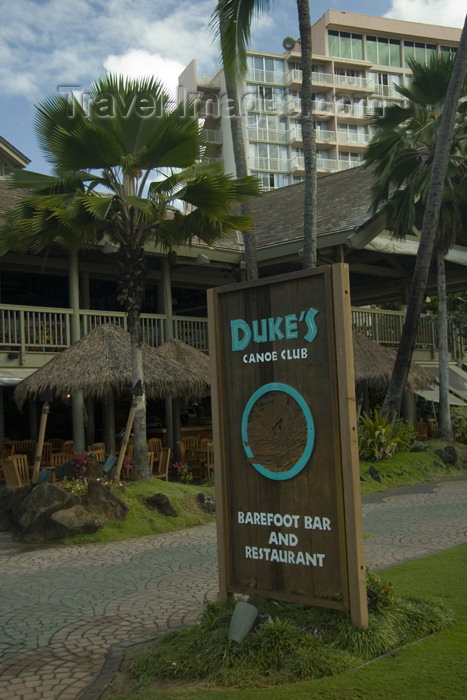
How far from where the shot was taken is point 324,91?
61.2 metres

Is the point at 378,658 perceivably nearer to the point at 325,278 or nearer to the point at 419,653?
the point at 419,653

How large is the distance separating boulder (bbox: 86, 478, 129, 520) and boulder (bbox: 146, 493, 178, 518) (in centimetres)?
68

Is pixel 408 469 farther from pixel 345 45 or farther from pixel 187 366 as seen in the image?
pixel 345 45

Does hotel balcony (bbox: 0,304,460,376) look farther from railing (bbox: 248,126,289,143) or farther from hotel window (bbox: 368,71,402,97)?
hotel window (bbox: 368,71,402,97)

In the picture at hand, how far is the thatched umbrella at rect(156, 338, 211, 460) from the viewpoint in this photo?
15.1m

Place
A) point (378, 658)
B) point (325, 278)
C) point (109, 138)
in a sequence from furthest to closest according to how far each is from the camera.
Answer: point (109, 138) < point (325, 278) < point (378, 658)

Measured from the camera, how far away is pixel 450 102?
1406 centimetres

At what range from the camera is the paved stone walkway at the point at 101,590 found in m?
5.29

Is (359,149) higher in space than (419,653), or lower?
higher

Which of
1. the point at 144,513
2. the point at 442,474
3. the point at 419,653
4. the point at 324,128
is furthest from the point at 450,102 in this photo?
the point at 324,128

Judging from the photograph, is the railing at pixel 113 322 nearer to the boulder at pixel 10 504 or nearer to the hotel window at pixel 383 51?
the boulder at pixel 10 504

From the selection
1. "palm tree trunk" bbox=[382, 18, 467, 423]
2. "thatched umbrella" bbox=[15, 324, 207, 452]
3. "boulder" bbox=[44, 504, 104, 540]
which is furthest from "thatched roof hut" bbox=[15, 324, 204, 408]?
"palm tree trunk" bbox=[382, 18, 467, 423]

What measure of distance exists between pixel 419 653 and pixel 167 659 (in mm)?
1682

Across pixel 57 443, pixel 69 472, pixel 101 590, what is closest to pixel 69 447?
pixel 57 443
